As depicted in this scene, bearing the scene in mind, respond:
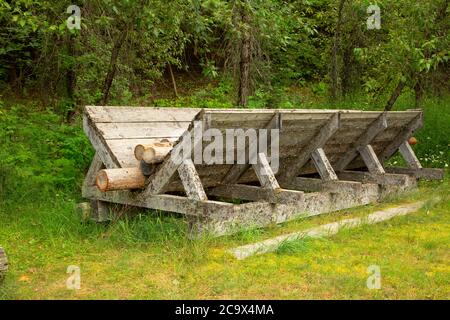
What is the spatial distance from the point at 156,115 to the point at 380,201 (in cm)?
384

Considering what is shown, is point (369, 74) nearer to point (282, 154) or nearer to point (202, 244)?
point (282, 154)

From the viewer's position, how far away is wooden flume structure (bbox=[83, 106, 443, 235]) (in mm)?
6820

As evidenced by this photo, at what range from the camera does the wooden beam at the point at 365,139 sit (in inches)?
385

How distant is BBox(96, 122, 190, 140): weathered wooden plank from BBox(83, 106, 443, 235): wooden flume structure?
16mm

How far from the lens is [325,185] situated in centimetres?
876

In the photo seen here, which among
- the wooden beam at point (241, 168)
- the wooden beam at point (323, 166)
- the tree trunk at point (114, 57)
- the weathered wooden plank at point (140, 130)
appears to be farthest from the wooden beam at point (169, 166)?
the tree trunk at point (114, 57)

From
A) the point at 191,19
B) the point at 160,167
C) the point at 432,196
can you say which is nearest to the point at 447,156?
the point at 432,196

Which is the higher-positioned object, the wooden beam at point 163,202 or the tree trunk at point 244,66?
the tree trunk at point 244,66

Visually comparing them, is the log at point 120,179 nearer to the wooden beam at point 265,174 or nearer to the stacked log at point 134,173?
the stacked log at point 134,173

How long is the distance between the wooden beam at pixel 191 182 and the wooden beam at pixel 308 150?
8.32 feet

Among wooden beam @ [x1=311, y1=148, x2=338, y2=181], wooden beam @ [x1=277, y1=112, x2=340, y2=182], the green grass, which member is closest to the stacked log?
the green grass

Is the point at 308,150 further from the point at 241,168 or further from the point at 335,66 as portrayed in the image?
the point at 335,66

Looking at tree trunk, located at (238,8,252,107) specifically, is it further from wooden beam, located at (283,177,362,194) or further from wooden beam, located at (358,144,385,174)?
wooden beam, located at (283,177,362,194)

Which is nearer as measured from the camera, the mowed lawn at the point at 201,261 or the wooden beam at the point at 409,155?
the mowed lawn at the point at 201,261
